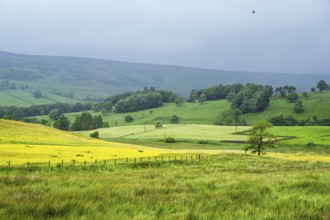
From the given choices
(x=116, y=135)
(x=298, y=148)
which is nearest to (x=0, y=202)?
(x=298, y=148)

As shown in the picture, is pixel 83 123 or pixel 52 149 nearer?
pixel 52 149

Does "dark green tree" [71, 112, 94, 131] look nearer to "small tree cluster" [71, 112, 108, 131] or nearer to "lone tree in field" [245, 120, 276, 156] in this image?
"small tree cluster" [71, 112, 108, 131]

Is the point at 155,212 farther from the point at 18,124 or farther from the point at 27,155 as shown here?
the point at 18,124

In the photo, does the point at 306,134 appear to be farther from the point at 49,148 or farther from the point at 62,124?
the point at 62,124

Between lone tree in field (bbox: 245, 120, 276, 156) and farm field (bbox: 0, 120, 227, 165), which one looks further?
lone tree in field (bbox: 245, 120, 276, 156)

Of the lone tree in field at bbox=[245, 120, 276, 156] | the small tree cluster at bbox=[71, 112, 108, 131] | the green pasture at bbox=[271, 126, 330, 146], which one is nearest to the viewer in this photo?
the lone tree in field at bbox=[245, 120, 276, 156]

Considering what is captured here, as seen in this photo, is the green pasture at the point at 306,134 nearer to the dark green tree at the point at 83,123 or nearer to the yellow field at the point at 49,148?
the yellow field at the point at 49,148

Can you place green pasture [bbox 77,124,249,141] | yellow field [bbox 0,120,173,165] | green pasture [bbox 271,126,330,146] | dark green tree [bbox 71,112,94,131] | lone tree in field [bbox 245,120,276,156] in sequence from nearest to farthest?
yellow field [bbox 0,120,173,165] → lone tree in field [bbox 245,120,276,156] → green pasture [bbox 271,126,330,146] → green pasture [bbox 77,124,249,141] → dark green tree [bbox 71,112,94,131]

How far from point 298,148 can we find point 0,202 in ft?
366

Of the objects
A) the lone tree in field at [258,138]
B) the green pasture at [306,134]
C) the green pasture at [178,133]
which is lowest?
the green pasture at [178,133]

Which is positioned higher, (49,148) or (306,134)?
(49,148)

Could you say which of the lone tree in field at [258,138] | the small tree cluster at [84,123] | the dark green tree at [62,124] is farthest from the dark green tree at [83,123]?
the lone tree in field at [258,138]

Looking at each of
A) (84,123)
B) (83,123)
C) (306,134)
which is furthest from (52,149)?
(84,123)

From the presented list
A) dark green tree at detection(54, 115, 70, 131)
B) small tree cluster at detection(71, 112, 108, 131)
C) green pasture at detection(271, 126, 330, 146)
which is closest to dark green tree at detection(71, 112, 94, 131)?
small tree cluster at detection(71, 112, 108, 131)
